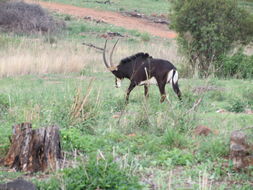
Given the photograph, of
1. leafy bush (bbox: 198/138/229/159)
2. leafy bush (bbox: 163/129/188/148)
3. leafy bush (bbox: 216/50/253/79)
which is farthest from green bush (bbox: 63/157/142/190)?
leafy bush (bbox: 216/50/253/79)

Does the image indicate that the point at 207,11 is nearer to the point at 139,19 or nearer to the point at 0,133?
the point at 0,133

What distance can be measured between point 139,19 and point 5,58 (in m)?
21.6

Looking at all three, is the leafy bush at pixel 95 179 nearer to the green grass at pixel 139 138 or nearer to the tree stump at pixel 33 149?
the green grass at pixel 139 138

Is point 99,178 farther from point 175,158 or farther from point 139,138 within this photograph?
point 139,138

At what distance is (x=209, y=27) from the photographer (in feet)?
51.3

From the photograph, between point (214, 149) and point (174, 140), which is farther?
point (174, 140)

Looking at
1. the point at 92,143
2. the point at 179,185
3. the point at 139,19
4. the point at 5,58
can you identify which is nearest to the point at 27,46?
the point at 5,58

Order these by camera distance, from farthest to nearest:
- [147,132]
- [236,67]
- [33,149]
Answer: [236,67] < [147,132] < [33,149]

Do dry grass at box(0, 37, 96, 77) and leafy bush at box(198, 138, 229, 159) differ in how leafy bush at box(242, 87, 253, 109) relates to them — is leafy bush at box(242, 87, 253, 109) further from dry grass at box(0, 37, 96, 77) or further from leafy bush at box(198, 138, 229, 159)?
dry grass at box(0, 37, 96, 77)

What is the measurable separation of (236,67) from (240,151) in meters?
9.89

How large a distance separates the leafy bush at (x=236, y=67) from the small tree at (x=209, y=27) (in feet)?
1.30

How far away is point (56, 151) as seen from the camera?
621 cm

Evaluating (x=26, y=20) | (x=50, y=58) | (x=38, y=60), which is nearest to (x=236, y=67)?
(x=50, y=58)

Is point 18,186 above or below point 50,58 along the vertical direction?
above
